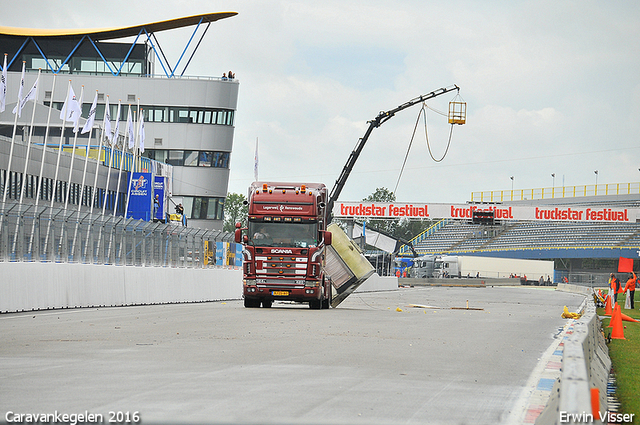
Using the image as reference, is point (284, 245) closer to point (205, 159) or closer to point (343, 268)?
point (343, 268)

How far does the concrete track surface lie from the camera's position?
6.75m

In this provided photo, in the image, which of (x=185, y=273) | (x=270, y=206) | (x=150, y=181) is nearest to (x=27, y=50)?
(x=150, y=181)

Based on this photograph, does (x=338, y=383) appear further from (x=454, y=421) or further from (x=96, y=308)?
(x=96, y=308)

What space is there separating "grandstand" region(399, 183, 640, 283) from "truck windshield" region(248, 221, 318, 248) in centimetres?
5978

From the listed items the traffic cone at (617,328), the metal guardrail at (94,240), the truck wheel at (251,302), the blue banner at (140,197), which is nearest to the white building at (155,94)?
the blue banner at (140,197)

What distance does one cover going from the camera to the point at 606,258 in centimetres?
8894

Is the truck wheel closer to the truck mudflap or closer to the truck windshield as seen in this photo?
the truck windshield

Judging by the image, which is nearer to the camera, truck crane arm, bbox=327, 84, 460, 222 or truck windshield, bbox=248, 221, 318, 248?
truck windshield, bbox=248, 221, 318, 248

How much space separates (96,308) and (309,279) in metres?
5.86

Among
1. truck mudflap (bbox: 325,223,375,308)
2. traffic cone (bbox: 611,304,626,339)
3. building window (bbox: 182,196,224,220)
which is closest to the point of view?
traffic cone (bbox: 611,304,626,339)

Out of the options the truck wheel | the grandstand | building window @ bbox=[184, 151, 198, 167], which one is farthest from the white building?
the truck wheel

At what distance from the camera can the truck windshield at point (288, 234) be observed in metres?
24.0

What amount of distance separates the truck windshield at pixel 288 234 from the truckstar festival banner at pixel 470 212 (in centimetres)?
4740

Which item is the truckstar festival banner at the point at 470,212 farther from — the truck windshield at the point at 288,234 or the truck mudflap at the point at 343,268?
the truck windshield at the point at 288,234
